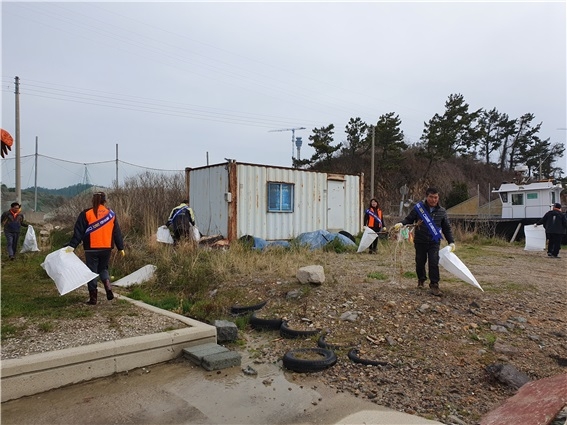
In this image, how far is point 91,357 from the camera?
12.7 feet

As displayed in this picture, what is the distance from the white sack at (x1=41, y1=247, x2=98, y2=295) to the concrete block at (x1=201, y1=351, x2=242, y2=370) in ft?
7.01

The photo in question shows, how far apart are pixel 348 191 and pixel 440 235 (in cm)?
888

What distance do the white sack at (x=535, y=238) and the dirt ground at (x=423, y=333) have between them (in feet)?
21.7

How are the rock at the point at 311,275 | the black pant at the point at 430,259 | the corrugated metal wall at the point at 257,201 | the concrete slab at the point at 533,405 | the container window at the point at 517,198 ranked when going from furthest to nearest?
the container window at the point at 517,198 → the corrugated metal wall at the point at 257,201 → the rock at the point at 311,275 → the black pant at the point at 430,259 → the concrete slab at the point at 533,405

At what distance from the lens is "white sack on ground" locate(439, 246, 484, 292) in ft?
20.1

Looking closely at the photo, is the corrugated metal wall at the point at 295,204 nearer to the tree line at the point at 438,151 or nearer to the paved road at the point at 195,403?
the paved road at the point at 195,403

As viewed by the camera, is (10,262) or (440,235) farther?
(10,262)

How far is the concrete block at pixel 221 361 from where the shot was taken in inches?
164

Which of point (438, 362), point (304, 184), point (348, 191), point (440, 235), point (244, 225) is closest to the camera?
point (438, 362)

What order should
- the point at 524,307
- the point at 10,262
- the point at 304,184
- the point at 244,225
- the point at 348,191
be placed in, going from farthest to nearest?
the point at 348,191 → the point at 304,184 → the point at 244,225 → the point at 10,262 → the point at 524,307

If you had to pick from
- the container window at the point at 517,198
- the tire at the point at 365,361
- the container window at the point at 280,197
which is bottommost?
the tire at the point at 365,361

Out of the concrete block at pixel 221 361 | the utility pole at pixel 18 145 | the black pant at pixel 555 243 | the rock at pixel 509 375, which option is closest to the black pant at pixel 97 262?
the concrete block at pixel 221 361

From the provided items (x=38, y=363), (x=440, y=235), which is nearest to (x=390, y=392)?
(x=38, y=363)

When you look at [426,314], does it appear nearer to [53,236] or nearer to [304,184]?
[304,184]
